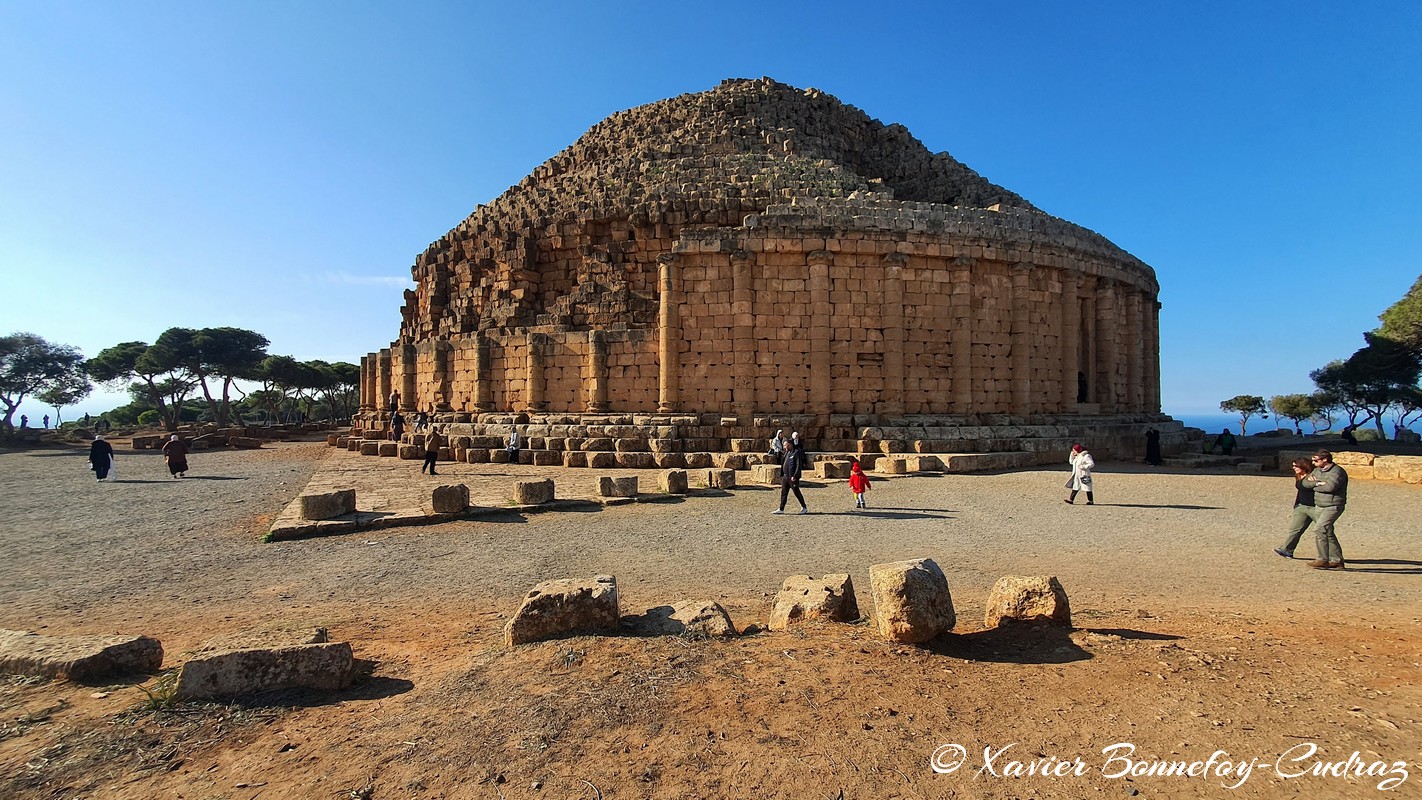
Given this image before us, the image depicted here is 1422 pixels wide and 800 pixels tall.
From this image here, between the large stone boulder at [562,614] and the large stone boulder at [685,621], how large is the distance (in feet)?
1.05

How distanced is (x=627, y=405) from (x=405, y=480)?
6461 mm

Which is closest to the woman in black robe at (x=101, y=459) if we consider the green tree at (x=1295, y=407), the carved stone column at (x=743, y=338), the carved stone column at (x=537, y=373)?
the carved stone column at (x=537, y=373)

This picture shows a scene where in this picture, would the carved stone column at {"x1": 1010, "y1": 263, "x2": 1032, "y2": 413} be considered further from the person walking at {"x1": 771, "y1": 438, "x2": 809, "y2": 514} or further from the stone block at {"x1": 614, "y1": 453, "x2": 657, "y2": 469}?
the person walking at {"x1": 771, "y1": 438, "x2": 809, "y2": 514}

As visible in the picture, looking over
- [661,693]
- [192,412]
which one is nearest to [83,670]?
[661,693]

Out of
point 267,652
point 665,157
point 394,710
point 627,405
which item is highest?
point 665,157

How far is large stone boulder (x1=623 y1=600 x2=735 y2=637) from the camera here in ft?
16.9

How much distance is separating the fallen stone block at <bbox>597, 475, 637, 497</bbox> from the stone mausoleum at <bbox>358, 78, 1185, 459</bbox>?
5092 mm

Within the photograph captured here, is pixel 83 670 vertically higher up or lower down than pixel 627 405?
lower down

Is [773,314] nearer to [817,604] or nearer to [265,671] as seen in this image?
[817,604]

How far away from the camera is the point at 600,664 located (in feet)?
15.0

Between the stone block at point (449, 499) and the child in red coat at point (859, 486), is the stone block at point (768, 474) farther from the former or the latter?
the stone block at point (449, 499)

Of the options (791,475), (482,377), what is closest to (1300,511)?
(791,475)

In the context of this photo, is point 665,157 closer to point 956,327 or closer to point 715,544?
point 956,327

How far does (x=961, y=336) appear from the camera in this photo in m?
18.6
